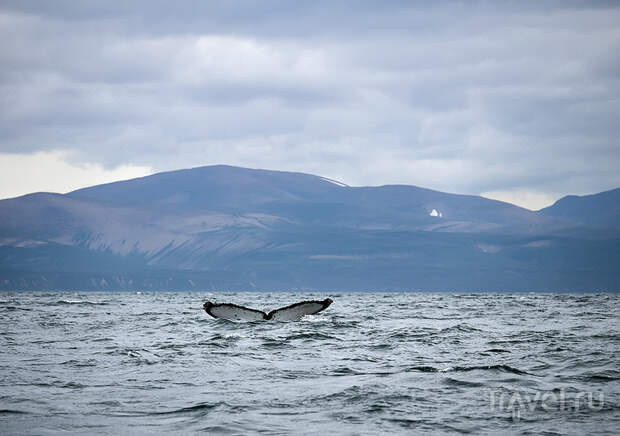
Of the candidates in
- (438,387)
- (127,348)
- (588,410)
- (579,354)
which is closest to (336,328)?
(127,348)

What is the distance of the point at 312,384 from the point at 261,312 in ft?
Result: 65.4

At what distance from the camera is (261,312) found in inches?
1479

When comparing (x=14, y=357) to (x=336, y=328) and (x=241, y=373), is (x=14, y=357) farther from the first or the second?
(x=336, y=328)

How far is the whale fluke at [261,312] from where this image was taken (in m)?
37.7

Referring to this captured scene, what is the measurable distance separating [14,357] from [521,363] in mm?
13663

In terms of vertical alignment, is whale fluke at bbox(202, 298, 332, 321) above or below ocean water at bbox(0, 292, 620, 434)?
above

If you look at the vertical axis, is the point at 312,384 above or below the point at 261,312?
below

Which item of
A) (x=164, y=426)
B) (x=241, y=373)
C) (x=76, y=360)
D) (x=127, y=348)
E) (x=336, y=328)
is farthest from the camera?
(x=336, y=328)

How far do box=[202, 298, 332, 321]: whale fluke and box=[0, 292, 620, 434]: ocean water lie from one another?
7.39 metres

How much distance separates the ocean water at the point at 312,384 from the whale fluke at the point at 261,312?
24.3 ft

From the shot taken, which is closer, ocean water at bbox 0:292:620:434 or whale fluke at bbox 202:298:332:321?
ocean water at bbox 0:292:620:434

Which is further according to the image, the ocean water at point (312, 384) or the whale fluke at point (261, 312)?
the whale fluke at point (261, 312)

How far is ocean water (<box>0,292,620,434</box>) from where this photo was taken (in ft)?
44.3

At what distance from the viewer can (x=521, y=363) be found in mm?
20594
